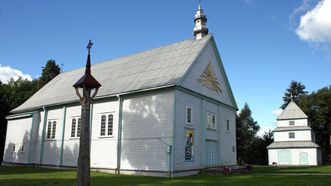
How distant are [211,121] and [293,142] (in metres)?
34.0

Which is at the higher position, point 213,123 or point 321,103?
point 321,103

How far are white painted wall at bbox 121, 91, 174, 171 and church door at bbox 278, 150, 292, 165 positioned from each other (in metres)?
38.5

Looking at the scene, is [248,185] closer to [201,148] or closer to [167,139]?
[167,139]

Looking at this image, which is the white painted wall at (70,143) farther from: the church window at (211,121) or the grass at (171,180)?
the church window at (211,121)

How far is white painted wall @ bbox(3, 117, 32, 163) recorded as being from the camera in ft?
104

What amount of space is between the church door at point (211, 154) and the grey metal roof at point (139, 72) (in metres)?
6.66

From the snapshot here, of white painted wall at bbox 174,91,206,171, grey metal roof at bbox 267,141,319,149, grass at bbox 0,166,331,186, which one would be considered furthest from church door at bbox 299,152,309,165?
grass at bbox 0,166,331,186

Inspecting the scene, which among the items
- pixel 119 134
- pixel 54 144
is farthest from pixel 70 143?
pixel 119 134

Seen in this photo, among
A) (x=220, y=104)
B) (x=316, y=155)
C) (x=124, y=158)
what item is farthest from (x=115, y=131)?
(x=316, y=155)

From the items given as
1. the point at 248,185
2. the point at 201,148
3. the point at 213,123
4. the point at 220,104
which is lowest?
the point at 248,185

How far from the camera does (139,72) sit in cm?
2650

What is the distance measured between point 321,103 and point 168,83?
174ft

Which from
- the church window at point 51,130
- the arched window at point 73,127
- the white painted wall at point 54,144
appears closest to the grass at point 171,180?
the arched window at point 73,127

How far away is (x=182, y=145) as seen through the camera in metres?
21.8
